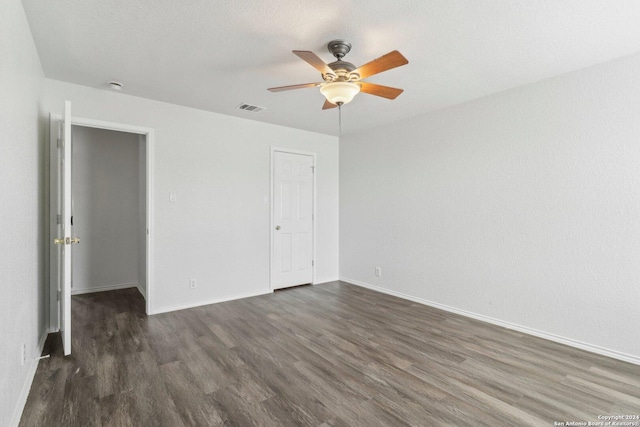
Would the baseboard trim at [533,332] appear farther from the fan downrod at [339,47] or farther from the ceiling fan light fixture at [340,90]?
the fan downrod at [339,47]

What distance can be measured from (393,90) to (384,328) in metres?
2.30

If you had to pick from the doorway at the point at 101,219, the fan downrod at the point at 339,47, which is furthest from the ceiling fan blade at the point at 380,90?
the doorway at the point at 101,219

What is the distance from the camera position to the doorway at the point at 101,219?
306 centimetres

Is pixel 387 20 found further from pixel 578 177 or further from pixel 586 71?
pixel 578 177

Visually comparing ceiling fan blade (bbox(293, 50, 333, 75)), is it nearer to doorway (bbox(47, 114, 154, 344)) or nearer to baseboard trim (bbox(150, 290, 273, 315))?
doorway (bbox(47, 114, 154, 344))

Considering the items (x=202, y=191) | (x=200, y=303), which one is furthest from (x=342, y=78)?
(x=200, y=303)

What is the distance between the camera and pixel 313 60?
6.57ft

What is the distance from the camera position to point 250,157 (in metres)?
4.38

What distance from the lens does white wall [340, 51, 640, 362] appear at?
259cm

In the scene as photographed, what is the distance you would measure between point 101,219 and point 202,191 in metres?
2.07

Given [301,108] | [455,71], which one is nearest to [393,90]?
[455,71]

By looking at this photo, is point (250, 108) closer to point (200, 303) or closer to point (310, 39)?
point (310, 39)

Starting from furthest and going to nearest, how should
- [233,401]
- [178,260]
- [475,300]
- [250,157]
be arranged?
[250,157] < [178,260] < [475,300] < [233,401]

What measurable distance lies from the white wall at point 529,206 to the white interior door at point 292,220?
1.20 meters
